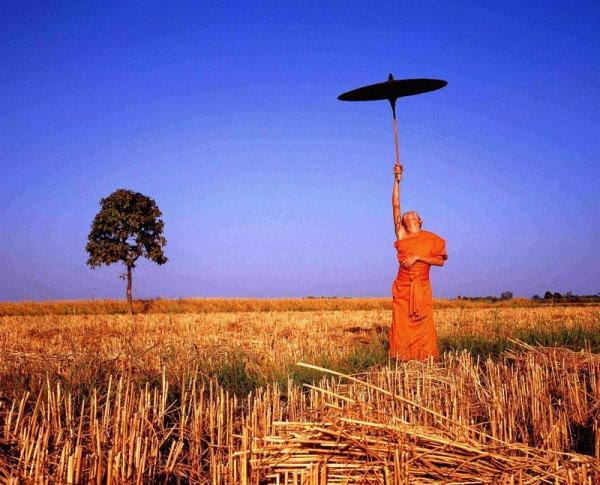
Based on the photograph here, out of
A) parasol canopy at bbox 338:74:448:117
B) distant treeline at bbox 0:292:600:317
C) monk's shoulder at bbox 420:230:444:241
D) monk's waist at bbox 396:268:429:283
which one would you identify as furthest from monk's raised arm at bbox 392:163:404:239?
distant treeline at bbox 0:292:600:317

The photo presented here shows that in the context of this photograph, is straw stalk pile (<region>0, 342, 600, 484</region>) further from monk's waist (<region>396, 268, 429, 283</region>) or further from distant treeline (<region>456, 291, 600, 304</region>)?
distant treeline (<region>456, 291, 600, 304</region>)

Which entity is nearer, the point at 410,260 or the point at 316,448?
the point at 316,448

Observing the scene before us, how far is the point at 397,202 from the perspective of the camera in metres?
8.05

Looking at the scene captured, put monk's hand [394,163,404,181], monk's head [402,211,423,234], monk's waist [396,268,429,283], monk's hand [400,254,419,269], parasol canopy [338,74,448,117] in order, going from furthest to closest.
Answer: monk's head [402,211,423,234], monk's hand [394,163,404,181], monk's waist [396,268,429,283], monk's hand [400,254,419,269], parasol canopy [338,74,448,117]

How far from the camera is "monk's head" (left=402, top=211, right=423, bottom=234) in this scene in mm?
8062

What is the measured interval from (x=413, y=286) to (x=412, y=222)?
98 cm

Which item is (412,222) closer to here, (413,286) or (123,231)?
(413,286)

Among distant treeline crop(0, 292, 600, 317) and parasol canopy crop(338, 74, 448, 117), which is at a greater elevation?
parasol canopy crop(338, 74, 448, 117)

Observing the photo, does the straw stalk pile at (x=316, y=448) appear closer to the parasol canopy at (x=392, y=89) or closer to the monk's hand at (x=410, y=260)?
the monk's hand at (x=410, y=260)

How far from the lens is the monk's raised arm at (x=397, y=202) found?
7.96m

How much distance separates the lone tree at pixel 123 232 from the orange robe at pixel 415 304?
2707 cm

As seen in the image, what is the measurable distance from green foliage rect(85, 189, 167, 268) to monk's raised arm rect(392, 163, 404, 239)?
2745 centimetres

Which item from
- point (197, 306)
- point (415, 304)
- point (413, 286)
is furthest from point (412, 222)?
point (197, 306)

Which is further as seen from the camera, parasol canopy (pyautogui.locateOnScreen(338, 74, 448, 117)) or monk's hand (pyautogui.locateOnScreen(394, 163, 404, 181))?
monk's hand (pyautogui.locateOnScreen(394, 163, 404, 181))
